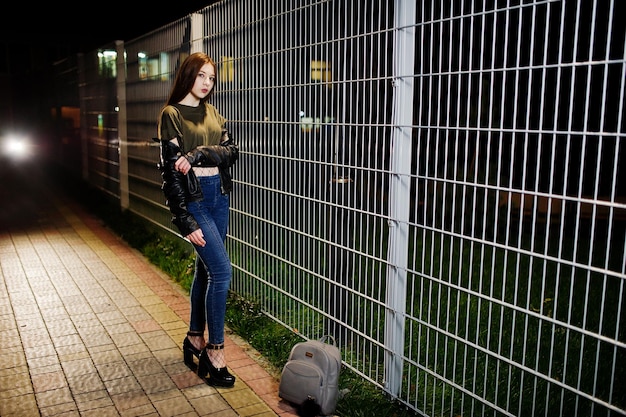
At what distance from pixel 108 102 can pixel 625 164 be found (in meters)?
9.64

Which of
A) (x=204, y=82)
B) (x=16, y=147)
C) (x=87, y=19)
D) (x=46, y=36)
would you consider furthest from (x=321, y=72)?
(x=46, y=36)

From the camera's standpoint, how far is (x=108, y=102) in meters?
10.4

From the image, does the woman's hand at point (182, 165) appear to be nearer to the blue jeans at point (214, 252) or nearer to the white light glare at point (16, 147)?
the blue jeans at point (214, 252)

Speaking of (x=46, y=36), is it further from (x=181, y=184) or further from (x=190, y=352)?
(x=181, y=184)

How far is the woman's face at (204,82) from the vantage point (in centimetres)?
382

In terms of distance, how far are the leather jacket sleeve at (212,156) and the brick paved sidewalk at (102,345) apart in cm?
152

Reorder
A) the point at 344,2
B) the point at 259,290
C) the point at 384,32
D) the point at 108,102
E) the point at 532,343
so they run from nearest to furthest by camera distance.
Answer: the point at 384,32 < the point at 344,2 < the point at 532,343 < the point at 259,290 < the point at 108,102

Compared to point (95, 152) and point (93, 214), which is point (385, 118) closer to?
point (93, 214)

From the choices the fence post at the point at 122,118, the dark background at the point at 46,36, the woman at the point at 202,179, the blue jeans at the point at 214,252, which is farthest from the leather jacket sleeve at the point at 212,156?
the dark background at the point at 46,36

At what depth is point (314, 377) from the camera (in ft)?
11.2

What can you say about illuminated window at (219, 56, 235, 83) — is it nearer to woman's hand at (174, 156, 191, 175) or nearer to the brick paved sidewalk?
woman's hand at (174, 156, 191, 175)

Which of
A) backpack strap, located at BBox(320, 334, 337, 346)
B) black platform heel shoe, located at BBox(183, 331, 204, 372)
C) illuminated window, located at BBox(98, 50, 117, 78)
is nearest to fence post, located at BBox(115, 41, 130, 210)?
illuminated window, located at BBox(98, 50, 117, 78)

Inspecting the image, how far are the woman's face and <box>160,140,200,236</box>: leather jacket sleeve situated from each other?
41 cm

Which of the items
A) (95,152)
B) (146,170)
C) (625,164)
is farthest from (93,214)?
(625,164)
